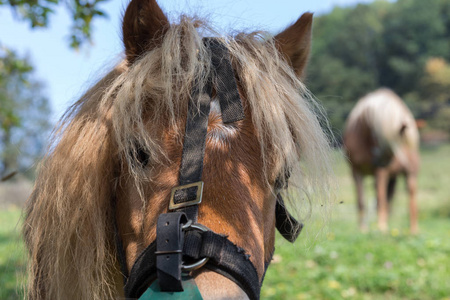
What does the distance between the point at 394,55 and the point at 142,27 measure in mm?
52435

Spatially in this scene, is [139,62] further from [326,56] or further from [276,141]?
[326,56]

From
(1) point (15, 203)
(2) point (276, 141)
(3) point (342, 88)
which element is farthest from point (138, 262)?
(3) point (342, 88)

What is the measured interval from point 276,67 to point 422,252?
421cm

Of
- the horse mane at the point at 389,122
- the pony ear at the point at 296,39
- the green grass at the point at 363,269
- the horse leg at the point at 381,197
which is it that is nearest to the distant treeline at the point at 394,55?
the horse mane at the point at 389,122

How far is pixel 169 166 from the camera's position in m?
1.21

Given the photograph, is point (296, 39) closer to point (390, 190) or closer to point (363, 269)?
point (363, 269)

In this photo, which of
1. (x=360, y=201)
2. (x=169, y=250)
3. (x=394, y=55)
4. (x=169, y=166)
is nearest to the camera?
(x=169, y=250)

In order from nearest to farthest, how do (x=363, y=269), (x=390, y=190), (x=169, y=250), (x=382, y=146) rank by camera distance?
(x=169, y=250) < (x=363, y=269) < (x=382, y=146) < (x=390, y=190)

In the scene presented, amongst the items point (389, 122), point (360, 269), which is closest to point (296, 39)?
point (360, 269)

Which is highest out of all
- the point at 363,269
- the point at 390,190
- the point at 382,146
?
the point at 363,269

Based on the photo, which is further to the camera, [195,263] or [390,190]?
[390,190]

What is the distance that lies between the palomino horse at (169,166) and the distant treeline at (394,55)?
40639mm

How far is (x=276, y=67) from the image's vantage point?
1.52 meters

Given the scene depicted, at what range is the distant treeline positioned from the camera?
42688mm
